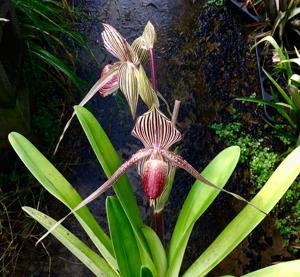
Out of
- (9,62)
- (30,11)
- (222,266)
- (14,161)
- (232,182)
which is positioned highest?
(30,11)

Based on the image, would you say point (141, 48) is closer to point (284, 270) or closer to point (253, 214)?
point (253, 214)

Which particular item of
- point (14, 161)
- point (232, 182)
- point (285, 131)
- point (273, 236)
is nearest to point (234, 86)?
point (285, 131)

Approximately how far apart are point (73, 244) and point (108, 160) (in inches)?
9.4

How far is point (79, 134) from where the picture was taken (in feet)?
5.79

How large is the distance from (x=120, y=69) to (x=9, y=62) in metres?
0.58

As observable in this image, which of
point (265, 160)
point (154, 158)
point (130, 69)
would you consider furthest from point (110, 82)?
point (265, 160)

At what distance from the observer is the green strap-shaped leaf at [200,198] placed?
42.4 inches

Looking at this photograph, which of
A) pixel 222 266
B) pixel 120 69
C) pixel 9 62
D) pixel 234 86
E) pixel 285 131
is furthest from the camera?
pixel 234 86

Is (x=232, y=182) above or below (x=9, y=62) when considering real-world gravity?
below

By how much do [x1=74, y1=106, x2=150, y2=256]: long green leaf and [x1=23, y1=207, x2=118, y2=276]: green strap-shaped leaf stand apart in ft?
0.40

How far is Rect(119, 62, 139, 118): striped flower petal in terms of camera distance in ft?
2.88

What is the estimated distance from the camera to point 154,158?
2.83ft

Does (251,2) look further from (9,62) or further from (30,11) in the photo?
(9,62)

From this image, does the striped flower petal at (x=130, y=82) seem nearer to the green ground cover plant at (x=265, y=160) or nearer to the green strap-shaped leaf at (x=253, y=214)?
the green strap-shaped leaf at (x=253, y=214)
